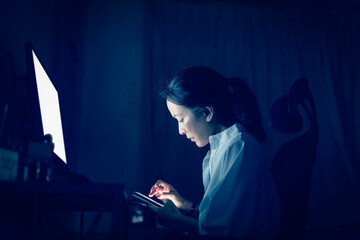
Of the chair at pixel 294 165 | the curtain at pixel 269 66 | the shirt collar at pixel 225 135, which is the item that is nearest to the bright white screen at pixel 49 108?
the shirt collar at pixel 225 135

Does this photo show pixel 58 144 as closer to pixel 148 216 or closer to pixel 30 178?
pixel 30 178

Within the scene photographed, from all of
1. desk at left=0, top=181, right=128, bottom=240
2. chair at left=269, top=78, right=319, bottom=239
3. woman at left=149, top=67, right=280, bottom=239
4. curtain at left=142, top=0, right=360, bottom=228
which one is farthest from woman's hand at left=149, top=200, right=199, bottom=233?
curtain at left=142, top=0, right=360, bottom=228

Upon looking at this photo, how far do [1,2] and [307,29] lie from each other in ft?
9.29

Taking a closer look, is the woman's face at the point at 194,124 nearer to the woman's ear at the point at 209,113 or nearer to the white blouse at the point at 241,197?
the woman's ear at the point at 209,113

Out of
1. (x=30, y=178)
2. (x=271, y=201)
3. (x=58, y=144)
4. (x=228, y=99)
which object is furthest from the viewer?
(x=228, y=99)

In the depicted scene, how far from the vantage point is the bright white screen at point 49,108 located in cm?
120

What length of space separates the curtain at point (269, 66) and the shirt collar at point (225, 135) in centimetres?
145

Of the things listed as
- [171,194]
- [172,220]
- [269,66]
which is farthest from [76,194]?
[269,66]

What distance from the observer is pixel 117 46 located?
3.27 meters

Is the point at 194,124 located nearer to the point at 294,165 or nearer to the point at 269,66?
the point at 294,165

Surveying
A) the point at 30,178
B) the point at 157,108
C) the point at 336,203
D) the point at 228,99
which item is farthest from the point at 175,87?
the point at 336,203

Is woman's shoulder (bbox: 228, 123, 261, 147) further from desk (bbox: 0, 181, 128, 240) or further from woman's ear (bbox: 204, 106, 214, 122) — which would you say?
desk (bbox: 0, 181, 128, 240)

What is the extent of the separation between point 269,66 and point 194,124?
6.05 ft

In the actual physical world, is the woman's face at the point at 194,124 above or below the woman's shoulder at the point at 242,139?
above
